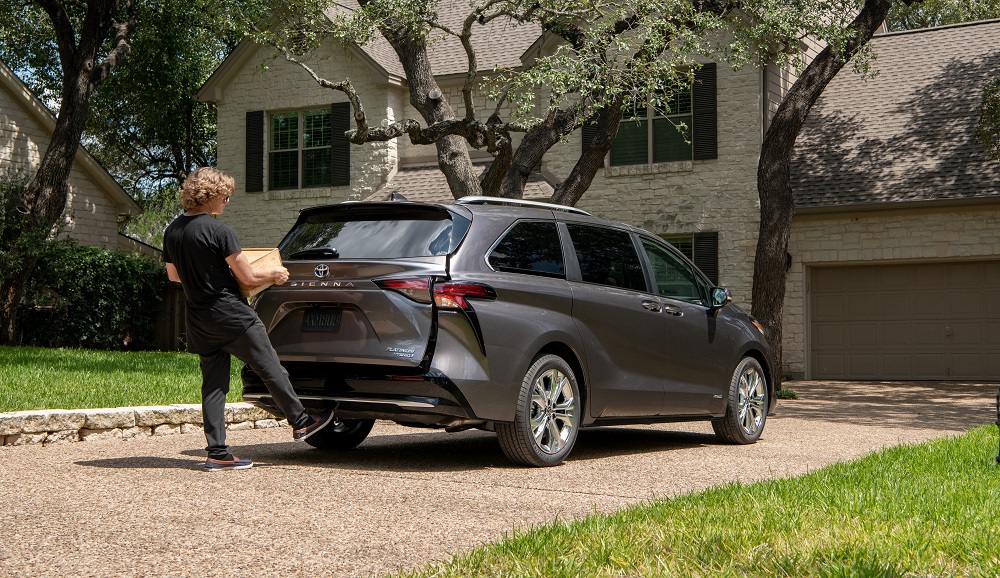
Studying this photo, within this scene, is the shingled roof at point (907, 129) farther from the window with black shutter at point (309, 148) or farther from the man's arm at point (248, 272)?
the man's arm at point (248, 272)

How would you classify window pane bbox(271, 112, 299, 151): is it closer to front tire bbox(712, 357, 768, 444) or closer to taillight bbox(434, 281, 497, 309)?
front tire bbox(712, 357, 768, 444)

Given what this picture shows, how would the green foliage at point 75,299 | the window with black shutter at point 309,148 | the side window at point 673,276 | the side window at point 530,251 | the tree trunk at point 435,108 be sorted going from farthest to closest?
the window with black shutter at point 309,148 < the green foliage at point 75,299 < the tree trunk at point 435,108 < the side window at point 673,276 < the side window at point 530,251

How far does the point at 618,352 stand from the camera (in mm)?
8562

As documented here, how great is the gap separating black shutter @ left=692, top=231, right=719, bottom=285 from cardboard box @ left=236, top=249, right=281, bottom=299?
15261 mm

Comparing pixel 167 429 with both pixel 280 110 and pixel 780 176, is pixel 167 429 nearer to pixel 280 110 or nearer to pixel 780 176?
pixel 780 176

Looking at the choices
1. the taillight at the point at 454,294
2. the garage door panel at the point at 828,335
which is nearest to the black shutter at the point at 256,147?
the garage door panel at the point at 828,335

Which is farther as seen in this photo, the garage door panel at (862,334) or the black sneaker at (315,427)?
the garage door panel at (862,334)

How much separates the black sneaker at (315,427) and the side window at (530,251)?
1.49 meters

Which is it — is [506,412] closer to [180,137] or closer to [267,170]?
[267,170]

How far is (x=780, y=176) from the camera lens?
18.0m

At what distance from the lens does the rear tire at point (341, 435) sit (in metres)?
8.94

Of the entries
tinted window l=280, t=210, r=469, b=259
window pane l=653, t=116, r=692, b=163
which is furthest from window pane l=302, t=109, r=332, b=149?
tinted window l=280, t=210, r=469, b=259

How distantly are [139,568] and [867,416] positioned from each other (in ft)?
35.7

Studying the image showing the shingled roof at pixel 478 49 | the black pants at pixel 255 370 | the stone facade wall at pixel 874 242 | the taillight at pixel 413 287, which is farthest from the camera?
the shingled roof at pixel 478 49
